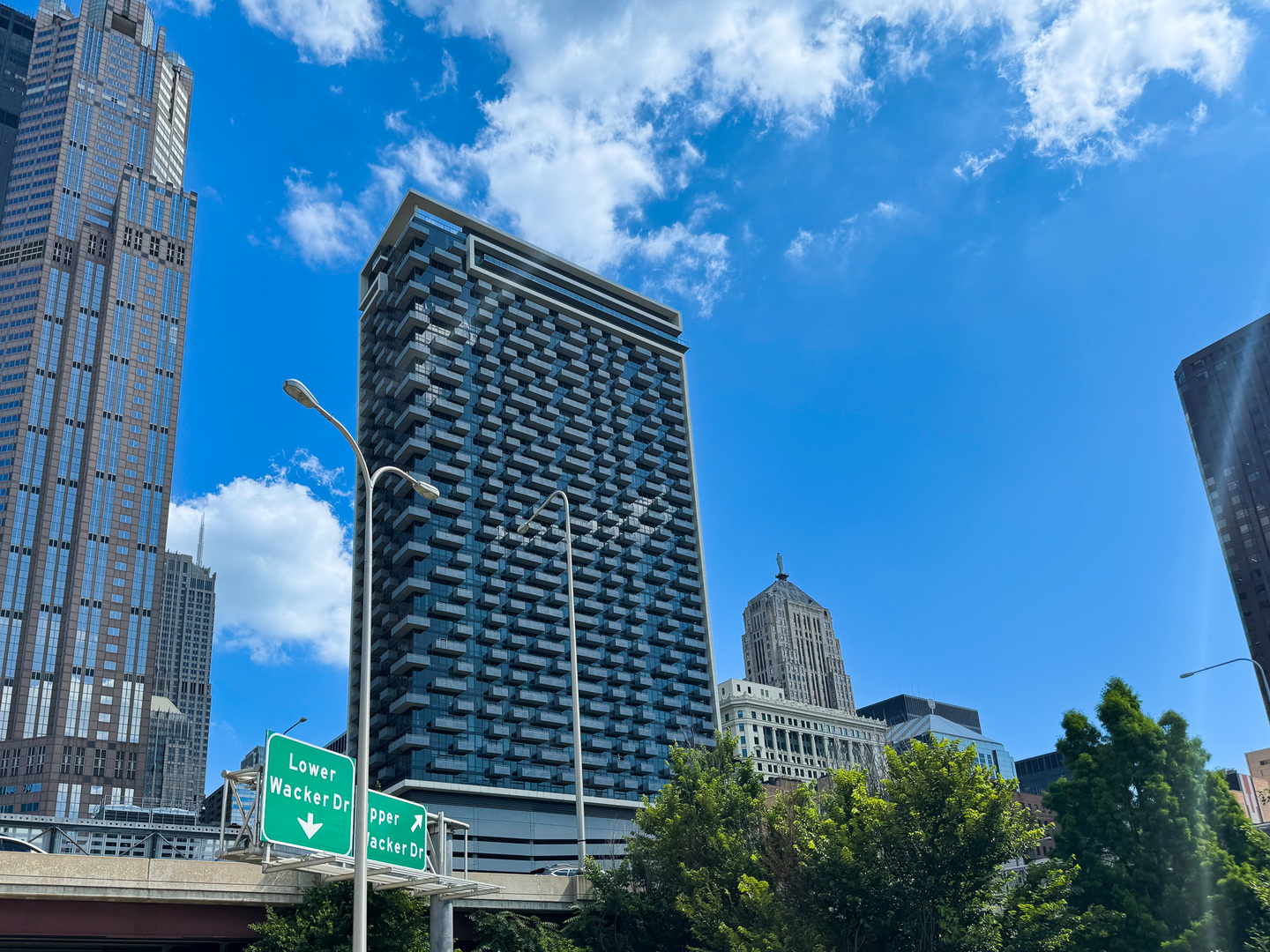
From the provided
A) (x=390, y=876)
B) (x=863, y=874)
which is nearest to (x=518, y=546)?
(x=863, y=874)

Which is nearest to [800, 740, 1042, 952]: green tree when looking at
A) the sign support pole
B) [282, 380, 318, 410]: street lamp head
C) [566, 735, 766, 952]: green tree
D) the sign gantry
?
[566, 735, 766, 952]: green tree

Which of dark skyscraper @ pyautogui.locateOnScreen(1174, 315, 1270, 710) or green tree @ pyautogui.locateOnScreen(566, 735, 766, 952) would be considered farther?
dark skyscraper @ pyautogui.locateOnScreen(1174, 315, 1270, 710)

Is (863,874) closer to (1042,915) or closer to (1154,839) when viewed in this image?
(1042,915)

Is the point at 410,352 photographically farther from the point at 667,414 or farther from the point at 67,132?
the point at 67,132

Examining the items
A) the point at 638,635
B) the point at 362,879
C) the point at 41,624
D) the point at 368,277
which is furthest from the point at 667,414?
the point at 362,879

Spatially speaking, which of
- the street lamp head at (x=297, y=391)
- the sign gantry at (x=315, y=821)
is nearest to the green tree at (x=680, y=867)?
the sign gantry at (x=315, y=821)

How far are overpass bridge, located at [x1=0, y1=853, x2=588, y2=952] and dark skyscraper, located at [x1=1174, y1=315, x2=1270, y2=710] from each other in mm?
168017

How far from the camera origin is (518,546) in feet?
383

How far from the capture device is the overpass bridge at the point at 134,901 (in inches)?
1015

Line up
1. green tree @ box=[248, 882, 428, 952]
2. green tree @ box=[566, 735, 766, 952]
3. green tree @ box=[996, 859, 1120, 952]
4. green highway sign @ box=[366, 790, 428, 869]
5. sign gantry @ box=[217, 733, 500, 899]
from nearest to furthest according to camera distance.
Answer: sign gantry @ box=[217, 733, 500, 899], green highway sign @ box=[366, 790, 428, 869], green tree @ box=[248, 882, 428, 952], green tree @ box=[996, 859, 1120, 952], green tree @ box=[566, 735, 766, 952]

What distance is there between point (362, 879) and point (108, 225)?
19194 cm

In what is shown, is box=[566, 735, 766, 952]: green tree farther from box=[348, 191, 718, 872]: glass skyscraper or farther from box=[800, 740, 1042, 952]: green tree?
box=[348, 191, 718, 872]: glass skyscraper

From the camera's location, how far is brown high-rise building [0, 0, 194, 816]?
14712 cm

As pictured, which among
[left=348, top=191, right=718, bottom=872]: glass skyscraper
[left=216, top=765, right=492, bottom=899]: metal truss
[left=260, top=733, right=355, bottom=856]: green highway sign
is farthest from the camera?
[left=348, top=191, right=718, bottom=872]: glass skyscraper
